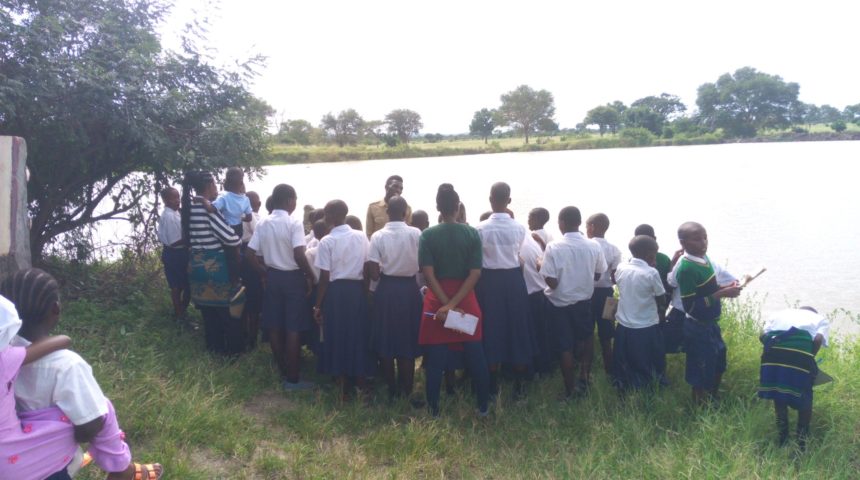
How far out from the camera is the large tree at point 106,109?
5371mm

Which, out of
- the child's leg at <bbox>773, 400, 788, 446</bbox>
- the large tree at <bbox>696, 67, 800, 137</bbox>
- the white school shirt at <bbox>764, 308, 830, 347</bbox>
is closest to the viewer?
the white school shirt at <bbox>764, 308, 830, 347</bbox>

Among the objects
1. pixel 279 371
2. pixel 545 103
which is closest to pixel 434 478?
pixel 279 371

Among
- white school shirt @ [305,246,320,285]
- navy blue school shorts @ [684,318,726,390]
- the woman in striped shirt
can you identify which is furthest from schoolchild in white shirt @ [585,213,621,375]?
the woman in striped shirt

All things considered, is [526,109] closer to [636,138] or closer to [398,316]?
[636,138]

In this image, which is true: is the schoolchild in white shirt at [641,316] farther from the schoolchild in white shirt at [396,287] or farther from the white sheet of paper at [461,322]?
the schoolchild in white shirt at [396,287]

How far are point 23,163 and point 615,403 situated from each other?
4180mm

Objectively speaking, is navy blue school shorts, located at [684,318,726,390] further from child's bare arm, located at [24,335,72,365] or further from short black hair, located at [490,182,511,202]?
child's bare arm, located at [24,335,72,365]

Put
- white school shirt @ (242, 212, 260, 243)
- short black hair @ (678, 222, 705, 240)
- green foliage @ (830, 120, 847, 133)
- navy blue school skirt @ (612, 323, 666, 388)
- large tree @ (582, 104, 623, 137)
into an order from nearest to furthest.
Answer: short black hair @ (678, 222, 705, 240) → navy blue school skirt @ (612, 323, 666, 388) → white school shirt @ (242, 212, 260, 243) → green foliage @ (830, 120, 847, 133) → large tree @ (582, 104, 623, 137)

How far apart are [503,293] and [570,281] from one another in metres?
0.51

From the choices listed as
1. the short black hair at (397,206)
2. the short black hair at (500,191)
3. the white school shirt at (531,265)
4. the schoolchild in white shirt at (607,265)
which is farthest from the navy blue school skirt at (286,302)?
the schoolchild in white shirt at (607,265)

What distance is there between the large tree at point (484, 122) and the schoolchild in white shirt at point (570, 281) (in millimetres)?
57228

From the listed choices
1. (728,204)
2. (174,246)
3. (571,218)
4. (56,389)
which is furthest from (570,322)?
(728,204)

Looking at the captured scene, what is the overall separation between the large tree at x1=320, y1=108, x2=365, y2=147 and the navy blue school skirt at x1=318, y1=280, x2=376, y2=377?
38546mm

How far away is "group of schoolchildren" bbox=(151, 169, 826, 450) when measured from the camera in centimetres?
438
